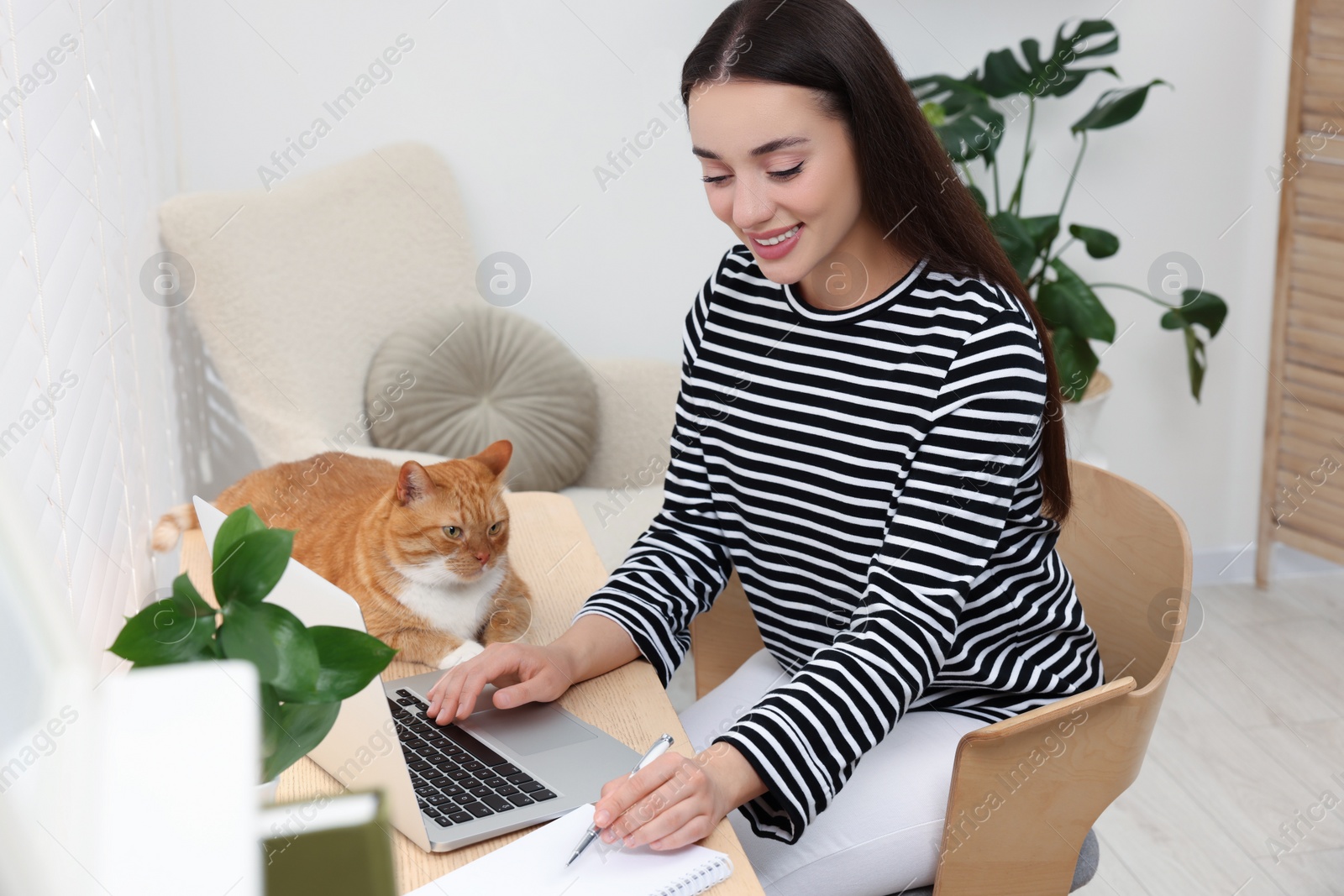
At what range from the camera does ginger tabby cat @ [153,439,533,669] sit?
1032 mm

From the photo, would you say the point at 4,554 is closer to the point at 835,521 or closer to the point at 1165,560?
the point at 835,521

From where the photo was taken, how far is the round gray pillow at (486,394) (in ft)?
6.70

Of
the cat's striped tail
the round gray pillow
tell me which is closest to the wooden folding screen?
the round gray pillow

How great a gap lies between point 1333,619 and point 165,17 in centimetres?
275

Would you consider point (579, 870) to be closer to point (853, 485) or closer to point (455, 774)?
point (455, 774)

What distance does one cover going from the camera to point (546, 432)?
208cm

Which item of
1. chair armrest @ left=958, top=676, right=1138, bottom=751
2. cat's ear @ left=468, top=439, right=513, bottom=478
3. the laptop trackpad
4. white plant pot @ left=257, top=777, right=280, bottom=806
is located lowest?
chair armrest @ left=958, top=676, right=1138, bottom=751

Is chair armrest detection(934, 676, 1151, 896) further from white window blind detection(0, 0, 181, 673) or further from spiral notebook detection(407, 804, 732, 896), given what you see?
white window blind detection(0, 0, 181, 673)

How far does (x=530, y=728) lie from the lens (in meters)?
0.94

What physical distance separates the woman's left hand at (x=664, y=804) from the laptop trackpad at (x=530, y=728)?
10 centimetres

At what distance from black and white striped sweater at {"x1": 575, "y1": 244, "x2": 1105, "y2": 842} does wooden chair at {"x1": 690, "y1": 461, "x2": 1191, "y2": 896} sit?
0.26 feet

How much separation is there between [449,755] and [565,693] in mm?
146

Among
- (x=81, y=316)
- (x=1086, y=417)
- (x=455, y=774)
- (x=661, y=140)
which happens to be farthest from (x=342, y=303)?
(x=1086, y=417)

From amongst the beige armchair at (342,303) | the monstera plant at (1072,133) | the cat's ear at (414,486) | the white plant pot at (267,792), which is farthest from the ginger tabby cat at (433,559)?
the monstera plant at (1072,133)
